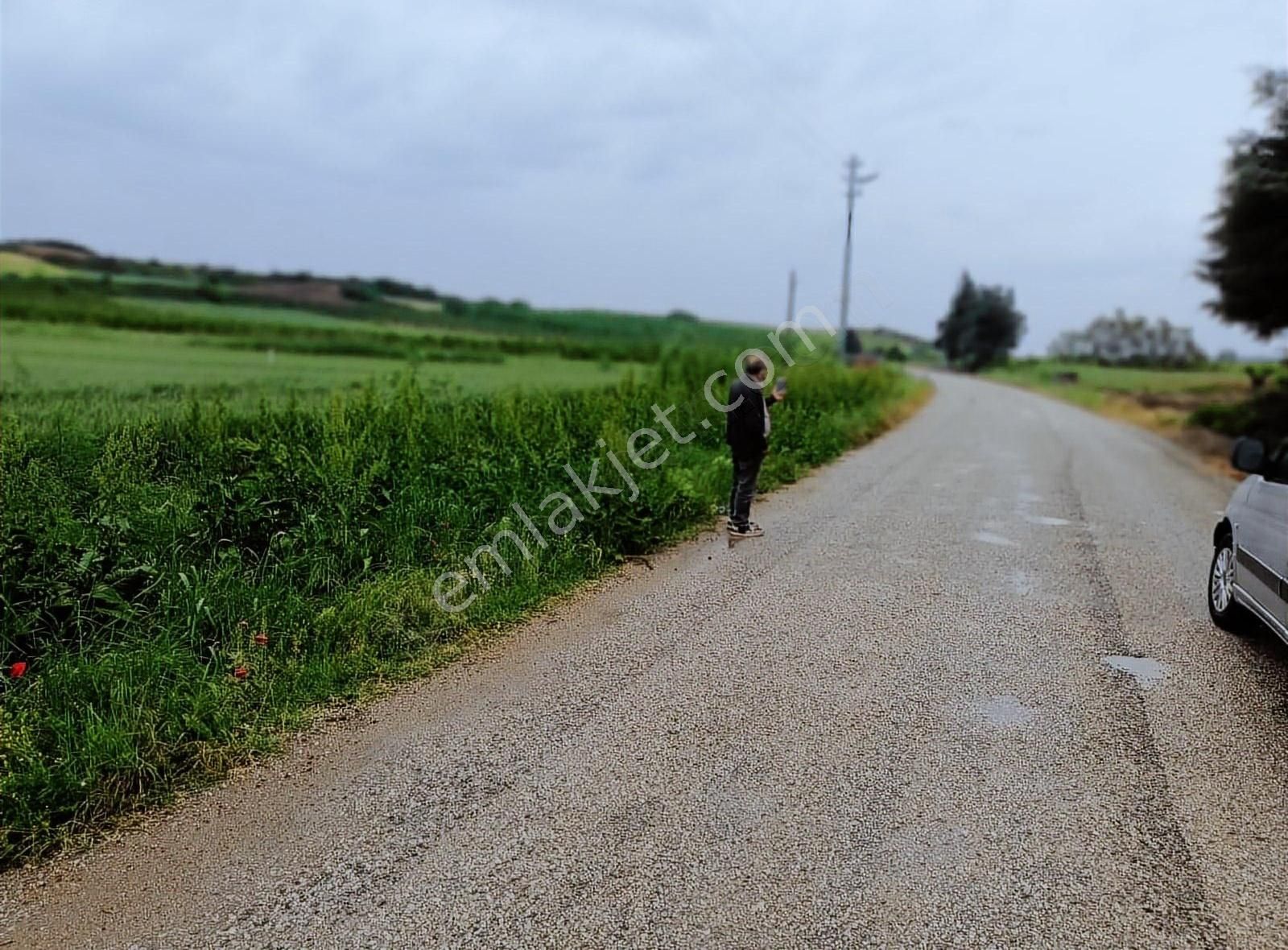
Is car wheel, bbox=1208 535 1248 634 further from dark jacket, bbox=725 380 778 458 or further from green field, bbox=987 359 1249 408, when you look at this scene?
green field, bbox=987 359 1249 408

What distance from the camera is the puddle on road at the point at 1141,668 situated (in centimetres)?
507

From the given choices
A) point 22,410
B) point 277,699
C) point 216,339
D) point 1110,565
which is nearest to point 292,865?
point 277,699

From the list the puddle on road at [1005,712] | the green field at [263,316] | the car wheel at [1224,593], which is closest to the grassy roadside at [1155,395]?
the car wheel at [1224,593]

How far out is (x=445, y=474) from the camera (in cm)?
793

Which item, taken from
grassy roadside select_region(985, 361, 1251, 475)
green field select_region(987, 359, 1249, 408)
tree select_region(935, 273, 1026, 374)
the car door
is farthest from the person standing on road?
tree select_region(935, 273, 1026, 374)

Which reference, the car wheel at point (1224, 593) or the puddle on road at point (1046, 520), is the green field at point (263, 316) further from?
the car wheel at point (1224, 593)

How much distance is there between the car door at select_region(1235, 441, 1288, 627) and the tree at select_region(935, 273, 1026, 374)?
93498mm

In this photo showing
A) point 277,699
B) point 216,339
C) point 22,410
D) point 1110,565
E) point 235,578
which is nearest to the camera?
point 277,699

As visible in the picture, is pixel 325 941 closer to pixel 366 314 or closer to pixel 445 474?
pixel 445 474

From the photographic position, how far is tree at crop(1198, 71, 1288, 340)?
1638 centimetres

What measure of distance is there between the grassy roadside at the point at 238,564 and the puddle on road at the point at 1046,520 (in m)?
3.40

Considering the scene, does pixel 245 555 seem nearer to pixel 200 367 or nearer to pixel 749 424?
pixel 749 424

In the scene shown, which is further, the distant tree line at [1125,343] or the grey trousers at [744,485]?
the distant tree line at [1125,343]

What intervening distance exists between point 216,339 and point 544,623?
48487 mm
